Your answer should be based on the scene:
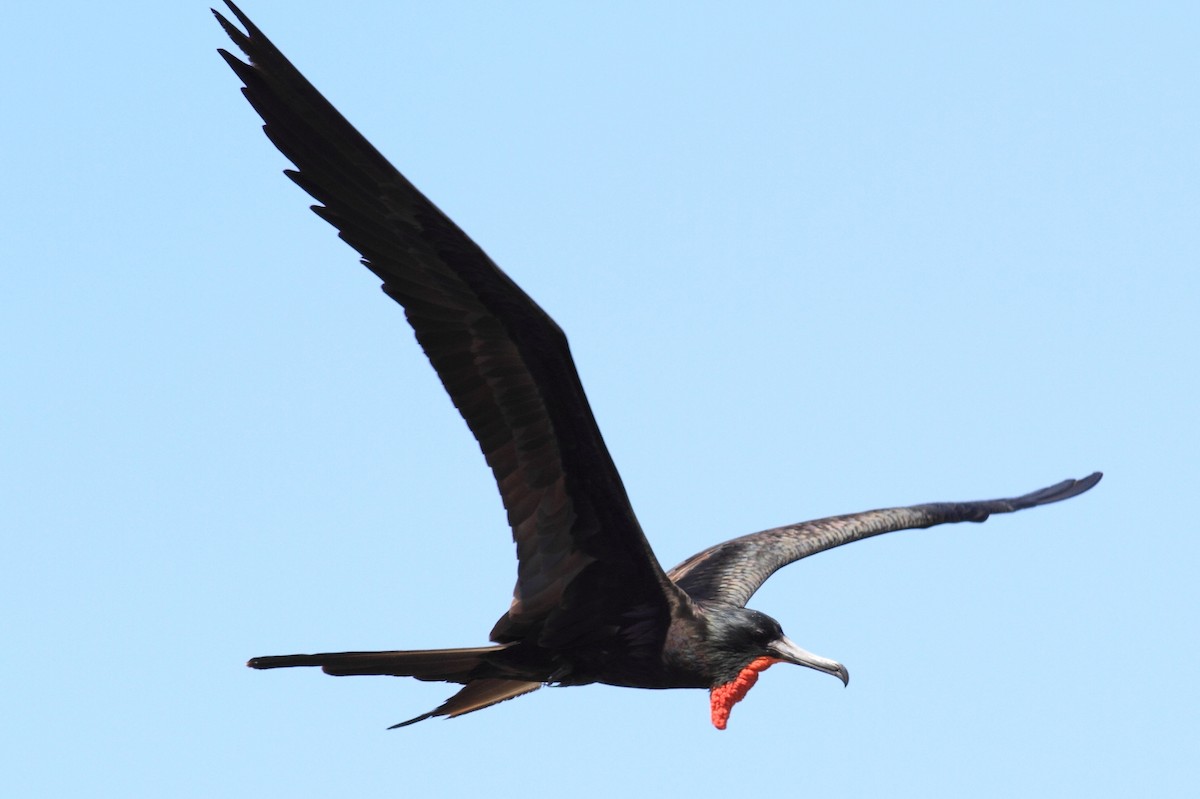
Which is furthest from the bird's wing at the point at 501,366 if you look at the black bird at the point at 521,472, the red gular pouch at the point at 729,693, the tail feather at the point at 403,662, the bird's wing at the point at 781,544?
the bird's wing at the point at 781,544

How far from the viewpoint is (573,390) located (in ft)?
26.8

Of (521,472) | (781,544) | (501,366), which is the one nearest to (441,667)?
(521,472)

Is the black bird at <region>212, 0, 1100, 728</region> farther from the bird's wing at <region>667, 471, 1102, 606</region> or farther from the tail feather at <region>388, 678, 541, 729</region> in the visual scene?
the bird's wing at <region>667, 471, 1102, 606</region>

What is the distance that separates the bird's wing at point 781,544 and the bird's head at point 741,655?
96cm

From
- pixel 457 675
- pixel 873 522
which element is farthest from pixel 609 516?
pixel 873 522

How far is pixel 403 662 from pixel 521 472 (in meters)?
1.11

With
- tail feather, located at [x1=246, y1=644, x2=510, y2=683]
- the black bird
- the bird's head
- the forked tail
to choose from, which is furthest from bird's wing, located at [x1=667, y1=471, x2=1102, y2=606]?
tail feather, located at [x1=246, y1=644, x2=510, y2=683]

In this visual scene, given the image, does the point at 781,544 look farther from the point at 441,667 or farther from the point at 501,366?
the point at 501,366

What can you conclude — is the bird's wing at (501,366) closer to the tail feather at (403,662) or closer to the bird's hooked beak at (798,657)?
the tail feather at (403,662)

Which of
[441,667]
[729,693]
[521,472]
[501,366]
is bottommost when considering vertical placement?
[729,693]

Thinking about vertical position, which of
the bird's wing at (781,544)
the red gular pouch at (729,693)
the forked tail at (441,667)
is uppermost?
the bird's wing at (781,544)

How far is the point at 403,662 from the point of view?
8.86m

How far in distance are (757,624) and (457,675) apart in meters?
1.48

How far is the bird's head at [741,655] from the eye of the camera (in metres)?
8.99
